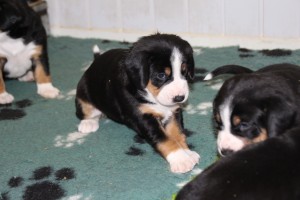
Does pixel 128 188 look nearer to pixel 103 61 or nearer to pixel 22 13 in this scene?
pixel 103 61

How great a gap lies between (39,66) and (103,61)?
875 millimetres

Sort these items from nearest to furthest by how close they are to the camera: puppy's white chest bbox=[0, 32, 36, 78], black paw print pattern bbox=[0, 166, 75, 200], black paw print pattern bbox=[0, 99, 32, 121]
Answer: black paw print pattern bbox=[0, 166, 75, 200]
black paw print pattern bbox=[0, 99, 32, 121]
puppy's white chest bbox=[0, 32, 36, 78]

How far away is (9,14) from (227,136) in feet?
5.88

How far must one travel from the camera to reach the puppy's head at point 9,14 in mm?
3271

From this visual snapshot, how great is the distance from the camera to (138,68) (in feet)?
7.88

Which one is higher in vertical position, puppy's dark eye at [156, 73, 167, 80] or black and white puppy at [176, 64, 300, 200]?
puppy's dark eye at [156, 73, 167, 80]

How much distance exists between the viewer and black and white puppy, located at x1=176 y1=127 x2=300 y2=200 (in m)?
1.59

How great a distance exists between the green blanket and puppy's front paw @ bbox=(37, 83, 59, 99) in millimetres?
48

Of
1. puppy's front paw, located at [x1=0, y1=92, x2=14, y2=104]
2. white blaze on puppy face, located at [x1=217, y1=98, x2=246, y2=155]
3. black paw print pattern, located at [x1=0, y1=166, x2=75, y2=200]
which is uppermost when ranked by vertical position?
white blaze on puppy face, located at [x1=217, y1=98, x2=246, y2=155]

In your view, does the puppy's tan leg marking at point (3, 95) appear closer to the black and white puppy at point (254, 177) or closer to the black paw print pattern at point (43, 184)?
the black paw print pattern at point (43, 184)

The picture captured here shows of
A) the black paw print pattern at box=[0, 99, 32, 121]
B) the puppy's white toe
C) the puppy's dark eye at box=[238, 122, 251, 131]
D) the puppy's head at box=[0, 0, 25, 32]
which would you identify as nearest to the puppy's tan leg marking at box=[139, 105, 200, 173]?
the puppy's dark eye at box=[238, 122, 251, 131]

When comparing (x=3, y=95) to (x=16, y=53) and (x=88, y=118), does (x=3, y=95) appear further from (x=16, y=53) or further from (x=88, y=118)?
(x=88, y=118)

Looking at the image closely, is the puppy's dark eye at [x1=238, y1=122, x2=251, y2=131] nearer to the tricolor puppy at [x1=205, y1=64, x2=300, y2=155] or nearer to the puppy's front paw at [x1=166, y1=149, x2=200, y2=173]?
the tricolor puppy at [x1=205, y1=64, x2=300, y2=155]

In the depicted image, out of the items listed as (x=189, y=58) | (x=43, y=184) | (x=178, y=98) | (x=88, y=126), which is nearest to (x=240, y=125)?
(x=178, y=98)
